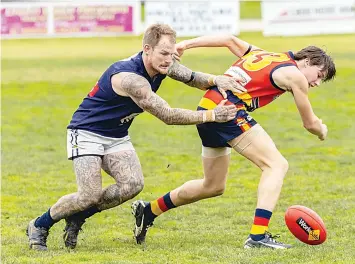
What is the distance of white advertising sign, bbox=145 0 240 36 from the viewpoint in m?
31.7

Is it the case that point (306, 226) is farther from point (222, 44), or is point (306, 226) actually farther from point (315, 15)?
point (315, 15)

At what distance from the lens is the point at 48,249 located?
24.9ft

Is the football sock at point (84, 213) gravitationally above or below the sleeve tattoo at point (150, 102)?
below

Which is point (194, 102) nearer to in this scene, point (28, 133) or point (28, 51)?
point (28, 133)

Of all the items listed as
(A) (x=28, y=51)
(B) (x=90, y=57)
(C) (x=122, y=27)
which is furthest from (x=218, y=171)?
(C) (x=122, y=27)

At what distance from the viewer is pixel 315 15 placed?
3394 centimetres

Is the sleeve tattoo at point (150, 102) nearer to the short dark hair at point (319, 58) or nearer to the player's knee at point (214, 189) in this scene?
the player's knee at point (214, 189)

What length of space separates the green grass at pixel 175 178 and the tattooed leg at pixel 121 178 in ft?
1.42

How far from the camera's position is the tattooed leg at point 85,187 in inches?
289

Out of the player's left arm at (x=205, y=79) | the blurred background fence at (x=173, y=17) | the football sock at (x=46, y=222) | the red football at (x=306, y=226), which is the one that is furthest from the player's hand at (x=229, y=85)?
the blurred background fence at (x=173, y=17)

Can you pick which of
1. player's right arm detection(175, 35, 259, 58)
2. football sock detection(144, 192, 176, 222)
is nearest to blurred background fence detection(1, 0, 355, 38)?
player's right arm detection(175, 35, 259, 58)

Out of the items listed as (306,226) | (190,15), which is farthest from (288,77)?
(190,15)

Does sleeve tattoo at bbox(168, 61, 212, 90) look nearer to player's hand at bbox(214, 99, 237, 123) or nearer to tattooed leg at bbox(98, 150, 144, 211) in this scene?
player's hand at bbox(214, 99, 237, 123)

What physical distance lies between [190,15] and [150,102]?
995 inches
